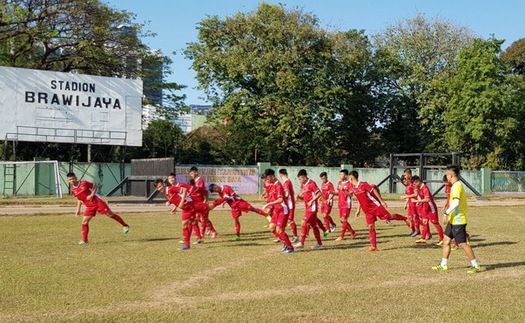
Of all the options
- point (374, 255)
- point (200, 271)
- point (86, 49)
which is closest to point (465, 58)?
point (86, 49)

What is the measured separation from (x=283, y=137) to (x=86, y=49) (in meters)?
17.4

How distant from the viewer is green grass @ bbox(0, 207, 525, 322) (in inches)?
349

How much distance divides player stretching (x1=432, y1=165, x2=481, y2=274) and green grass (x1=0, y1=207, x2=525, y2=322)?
0.38 metres

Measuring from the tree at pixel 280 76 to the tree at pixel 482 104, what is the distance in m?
8.47

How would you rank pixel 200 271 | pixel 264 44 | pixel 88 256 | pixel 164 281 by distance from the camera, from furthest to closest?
1. pixel 264 44
2. pixel 88 256
3. pixel 200 271
4. pixel 164 281

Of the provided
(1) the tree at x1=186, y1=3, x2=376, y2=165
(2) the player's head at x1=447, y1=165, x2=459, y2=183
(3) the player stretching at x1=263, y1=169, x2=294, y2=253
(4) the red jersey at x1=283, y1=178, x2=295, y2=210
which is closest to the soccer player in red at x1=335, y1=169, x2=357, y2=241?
(4) the red jersey at x1=283, y1=178, x2=295, y2=210

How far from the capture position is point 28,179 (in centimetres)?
4231

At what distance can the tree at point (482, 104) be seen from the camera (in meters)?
51.1

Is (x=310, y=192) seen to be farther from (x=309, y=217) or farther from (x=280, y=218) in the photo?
(x=280, y=218)

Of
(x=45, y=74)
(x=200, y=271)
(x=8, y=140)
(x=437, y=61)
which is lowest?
(x=200, y=271)

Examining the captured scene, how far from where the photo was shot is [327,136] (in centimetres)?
5309

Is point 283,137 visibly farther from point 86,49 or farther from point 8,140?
point 8,140

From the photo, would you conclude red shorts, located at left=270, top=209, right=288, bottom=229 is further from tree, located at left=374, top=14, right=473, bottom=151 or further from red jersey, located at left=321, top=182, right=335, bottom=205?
tree, located at left=374, top=14, right=473, bottom=151

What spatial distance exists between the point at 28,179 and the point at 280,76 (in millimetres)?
20671
